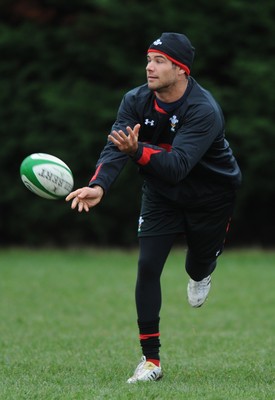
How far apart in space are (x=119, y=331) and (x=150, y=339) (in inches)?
133

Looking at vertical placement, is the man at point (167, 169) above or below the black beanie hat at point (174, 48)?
below

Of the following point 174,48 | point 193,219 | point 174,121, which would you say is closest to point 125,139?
point 174,121

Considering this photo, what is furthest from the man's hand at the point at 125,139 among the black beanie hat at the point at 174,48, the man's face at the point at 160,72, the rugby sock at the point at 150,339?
the rugby sock at the point at 150,339

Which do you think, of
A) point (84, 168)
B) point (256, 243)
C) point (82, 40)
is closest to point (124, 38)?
point (82, 40)

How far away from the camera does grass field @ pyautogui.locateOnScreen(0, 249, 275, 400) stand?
5.49m

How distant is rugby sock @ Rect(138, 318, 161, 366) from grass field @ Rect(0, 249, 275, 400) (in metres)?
0.18

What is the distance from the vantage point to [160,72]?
5.68 m

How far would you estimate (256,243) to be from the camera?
63.9 ft

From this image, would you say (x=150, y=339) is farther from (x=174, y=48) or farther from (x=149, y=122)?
(x=174, y=48)

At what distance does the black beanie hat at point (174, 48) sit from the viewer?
569cm

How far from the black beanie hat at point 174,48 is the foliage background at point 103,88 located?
12048 mm

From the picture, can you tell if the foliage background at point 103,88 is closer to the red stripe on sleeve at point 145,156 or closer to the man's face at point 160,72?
the man's face at point 160,72

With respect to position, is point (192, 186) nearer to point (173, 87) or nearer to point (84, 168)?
point (173, 87)

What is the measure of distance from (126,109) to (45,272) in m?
9.37
